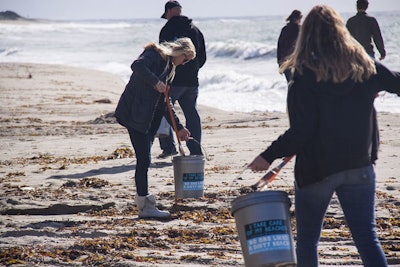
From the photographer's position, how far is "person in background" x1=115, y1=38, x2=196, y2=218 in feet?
20.6

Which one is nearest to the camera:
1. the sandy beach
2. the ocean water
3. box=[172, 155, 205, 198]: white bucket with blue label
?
the sandy beach

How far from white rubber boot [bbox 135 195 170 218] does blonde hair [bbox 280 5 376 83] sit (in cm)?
297

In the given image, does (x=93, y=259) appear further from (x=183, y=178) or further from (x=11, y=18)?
(x=11, y=18)

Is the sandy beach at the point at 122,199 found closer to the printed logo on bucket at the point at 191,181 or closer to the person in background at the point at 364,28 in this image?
the printed logo on bucket at the point at 191,181

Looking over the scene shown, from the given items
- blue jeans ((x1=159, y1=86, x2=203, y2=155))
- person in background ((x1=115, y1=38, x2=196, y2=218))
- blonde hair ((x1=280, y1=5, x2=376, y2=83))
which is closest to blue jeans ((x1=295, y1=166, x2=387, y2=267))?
blonde hair ((x1=280, y1=5, x2=376, y2=83))

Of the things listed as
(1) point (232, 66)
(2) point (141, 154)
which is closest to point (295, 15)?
(2) point (141, 154)

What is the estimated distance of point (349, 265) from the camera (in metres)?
5.30

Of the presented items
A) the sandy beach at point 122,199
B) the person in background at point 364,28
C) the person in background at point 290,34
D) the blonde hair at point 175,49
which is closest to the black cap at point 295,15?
the person in background at point 290,34

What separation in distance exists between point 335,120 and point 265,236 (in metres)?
0.68

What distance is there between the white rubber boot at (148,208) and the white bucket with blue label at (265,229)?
264 centimetres

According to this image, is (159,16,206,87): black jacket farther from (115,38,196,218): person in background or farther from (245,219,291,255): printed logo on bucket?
(245,219,291,255): printed logo on bucket

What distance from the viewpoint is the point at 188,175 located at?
692 cm

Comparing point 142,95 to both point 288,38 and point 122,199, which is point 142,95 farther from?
point 288,38

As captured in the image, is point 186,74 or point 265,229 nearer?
point 265,229
